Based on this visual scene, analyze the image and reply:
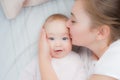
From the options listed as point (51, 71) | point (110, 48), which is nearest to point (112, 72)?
point (110, 48)

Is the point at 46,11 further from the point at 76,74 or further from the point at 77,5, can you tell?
the point at 76,74

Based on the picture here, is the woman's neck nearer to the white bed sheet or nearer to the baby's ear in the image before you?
the baby's ear

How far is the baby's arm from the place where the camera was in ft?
3.99

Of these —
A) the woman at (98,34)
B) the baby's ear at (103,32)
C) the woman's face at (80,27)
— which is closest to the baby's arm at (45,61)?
the woman at (98,34)

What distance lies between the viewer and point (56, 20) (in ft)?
4.12

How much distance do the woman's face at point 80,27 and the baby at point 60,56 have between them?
0.04 m

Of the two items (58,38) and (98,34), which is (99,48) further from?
(58,38)

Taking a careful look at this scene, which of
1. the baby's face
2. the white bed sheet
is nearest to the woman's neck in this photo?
the baby's face

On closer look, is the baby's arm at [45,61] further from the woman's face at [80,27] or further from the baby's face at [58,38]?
the woman's face at [80,27]

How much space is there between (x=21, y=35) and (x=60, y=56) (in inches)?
8.4

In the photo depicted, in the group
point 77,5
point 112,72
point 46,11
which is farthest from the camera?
point 46,11

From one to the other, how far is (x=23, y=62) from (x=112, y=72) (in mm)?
412

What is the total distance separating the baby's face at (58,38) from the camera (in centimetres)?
125

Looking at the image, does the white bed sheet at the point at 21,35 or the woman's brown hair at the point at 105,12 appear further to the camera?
the white bed sheet at the point at 21,35
